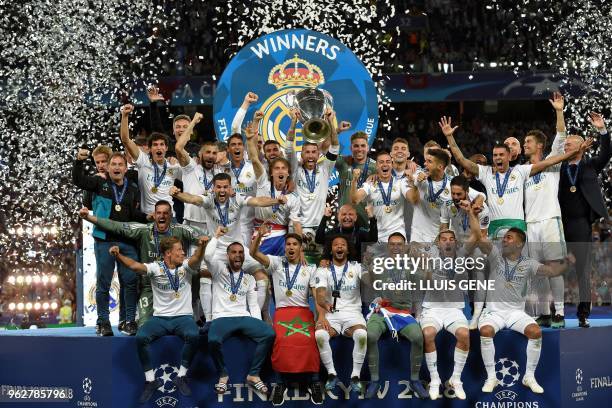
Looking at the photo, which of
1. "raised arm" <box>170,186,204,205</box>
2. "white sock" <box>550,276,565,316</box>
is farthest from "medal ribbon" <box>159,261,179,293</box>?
"white sock" <box>550,276,565,316</box>

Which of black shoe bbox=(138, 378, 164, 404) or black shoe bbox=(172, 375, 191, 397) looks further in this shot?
black shoe bbox=(138, 378, 164, 404)

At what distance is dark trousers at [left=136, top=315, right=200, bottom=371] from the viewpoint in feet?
30.9

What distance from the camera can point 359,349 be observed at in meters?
9.37

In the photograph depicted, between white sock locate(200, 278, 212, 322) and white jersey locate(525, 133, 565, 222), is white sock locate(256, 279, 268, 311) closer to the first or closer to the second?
white sock locate(200, 278, 212, 322)

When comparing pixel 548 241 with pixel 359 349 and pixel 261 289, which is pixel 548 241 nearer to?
pixel 359 349

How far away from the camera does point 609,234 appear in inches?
744

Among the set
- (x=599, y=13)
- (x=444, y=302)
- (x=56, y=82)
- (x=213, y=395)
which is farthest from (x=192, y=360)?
(x=599, y=13)

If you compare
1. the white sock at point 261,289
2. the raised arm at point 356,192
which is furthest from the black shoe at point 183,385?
the raised arm at point 356,192

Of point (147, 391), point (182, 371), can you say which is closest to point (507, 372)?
point (182, 371)

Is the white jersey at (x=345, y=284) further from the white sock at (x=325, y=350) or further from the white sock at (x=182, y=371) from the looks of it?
the white sock at (x=182, y=371)

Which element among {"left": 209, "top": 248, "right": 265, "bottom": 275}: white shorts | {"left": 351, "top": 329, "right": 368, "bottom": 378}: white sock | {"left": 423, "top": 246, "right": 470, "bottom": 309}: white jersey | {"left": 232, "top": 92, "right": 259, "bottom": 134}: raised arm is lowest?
{"left": 351, "top": 329, "right": 368, "bottom": 378}: white sock

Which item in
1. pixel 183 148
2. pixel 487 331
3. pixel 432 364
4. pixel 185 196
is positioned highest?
pixel 183 148

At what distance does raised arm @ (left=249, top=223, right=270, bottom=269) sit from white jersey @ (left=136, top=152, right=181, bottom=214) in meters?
1.11

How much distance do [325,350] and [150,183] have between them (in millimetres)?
2322
